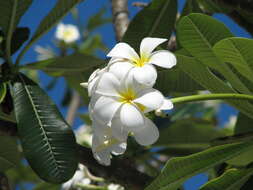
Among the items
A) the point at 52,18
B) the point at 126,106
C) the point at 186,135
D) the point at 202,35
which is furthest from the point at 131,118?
the point at 186,135

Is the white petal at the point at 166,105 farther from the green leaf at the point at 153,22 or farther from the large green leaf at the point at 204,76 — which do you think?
the green leaf at the point at 153,22

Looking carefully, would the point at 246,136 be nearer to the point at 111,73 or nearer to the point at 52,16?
the point at 111,73

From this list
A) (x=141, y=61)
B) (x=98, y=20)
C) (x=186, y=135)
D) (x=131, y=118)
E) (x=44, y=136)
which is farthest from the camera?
(x=98, y=20)

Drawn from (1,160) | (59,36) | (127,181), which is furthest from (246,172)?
(59,36)

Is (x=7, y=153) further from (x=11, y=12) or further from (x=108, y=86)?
(x=108, y=86)

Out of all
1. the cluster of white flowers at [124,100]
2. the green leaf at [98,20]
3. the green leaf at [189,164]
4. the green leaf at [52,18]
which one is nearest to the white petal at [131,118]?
the cluster of white flowers at [124,100]

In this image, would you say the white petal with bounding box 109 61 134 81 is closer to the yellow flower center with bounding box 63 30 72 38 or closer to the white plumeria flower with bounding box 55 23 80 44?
the white plumeria flower with bounding box 55 23 80 44
